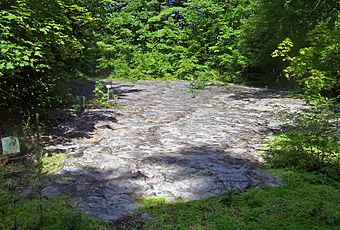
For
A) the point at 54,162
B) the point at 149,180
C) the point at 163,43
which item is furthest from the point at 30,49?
the point at 163,43

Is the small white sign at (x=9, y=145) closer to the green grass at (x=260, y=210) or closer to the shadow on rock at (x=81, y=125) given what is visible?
the green grass at (x=260, y=210)

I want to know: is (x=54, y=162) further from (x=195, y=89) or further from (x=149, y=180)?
(x=195, y=89)

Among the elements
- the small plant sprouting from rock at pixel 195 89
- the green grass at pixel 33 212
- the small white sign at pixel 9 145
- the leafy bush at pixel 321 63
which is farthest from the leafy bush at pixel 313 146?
the small plant sprouting from rock at pixel 195 89

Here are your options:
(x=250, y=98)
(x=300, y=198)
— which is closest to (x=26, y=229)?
(x=300, y=198)

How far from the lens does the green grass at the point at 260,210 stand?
9.30 feet

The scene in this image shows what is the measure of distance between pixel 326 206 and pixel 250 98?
6.63 metres

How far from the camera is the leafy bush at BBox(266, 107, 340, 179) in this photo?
4082 millimetres

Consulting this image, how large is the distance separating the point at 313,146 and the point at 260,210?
5.24 ft

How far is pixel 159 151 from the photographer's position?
191 inches

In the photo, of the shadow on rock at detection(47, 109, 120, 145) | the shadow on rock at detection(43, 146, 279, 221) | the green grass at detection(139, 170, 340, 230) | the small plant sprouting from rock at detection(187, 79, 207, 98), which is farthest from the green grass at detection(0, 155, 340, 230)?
the small plant sprouting from rock at detection(187, 79, 207, 98)

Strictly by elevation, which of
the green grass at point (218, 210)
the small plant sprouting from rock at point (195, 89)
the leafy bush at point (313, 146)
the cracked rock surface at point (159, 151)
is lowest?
the small plant sprouting from rock at point (195, 89)

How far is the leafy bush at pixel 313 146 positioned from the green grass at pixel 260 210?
48cm

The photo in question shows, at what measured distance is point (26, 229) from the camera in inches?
105

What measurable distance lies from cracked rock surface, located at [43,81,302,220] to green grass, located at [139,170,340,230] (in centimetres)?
22
